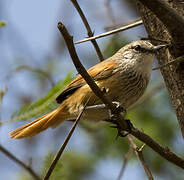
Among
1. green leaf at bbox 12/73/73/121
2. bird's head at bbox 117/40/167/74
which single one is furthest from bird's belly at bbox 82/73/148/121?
green leaf at bbox 12/73/73/121

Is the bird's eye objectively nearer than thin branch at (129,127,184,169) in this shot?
No

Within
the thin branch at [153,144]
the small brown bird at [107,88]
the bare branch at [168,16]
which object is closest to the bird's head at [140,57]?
the small brown bird at [107,88]

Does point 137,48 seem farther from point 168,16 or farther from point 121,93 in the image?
point 168,16

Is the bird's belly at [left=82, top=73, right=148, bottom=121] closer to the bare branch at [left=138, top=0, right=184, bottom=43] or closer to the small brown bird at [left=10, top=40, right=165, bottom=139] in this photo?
the small brown bird at [left=10, top=40, right=165, bottom=139]

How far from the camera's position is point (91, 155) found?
20.5ft

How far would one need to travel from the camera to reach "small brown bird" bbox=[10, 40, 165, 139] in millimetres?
4043

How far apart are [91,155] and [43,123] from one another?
2077 mm

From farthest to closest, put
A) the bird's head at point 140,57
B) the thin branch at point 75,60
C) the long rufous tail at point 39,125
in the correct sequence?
the bird's head at point 140,57 → the long rufous tail at point 39,125 → the thin branch at point 75,60

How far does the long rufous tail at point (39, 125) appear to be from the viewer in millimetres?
4220

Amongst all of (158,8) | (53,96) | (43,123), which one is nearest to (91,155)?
(43,123)

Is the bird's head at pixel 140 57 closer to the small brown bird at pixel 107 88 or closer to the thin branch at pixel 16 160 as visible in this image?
the small brown bird at pixel 107 88

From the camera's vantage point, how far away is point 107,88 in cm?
397

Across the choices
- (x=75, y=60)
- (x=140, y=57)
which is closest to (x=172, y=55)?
(x=75, y=60)

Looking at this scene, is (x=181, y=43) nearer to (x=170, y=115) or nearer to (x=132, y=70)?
(x=132, y=70)
